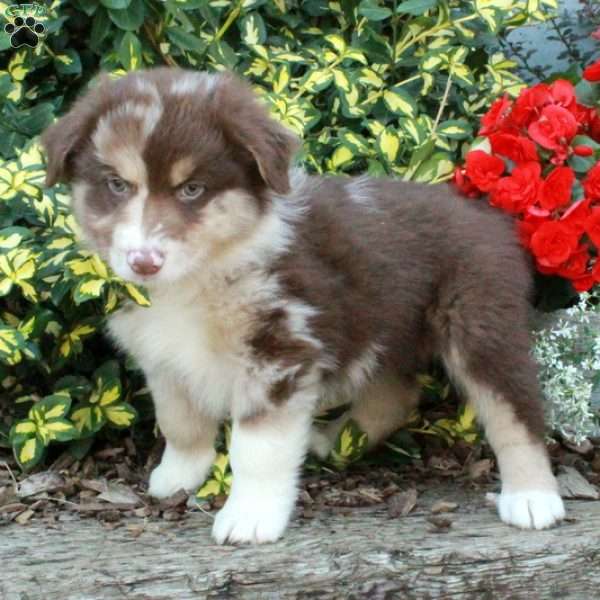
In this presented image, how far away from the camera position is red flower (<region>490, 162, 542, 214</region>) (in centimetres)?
427

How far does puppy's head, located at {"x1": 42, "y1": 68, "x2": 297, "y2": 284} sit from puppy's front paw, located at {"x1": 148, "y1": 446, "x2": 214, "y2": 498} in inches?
38.6

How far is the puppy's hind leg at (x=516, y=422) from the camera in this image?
393cm

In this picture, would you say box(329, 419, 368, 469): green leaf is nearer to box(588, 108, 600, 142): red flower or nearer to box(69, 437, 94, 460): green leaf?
box(69, 437, 94, 460): green leaf

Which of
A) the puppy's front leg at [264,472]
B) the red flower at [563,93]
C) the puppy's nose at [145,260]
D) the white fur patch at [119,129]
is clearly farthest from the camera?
the red flower at [563,93]

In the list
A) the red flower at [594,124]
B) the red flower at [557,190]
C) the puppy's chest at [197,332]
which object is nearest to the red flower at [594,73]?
the red flower at [594,124]

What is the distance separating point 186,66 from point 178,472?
1.93m

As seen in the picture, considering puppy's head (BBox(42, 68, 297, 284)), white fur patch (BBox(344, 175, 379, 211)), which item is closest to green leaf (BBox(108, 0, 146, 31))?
puppy's head (BBox(42, 68, 297, 284))

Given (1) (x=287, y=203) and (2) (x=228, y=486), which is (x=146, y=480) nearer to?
(2) (x=228, y=486)

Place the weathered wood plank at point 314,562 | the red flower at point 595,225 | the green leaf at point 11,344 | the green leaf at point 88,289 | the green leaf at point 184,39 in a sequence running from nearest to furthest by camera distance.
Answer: the weathered wood plank at point 314,562 → the green leaf at point 88,289 → the green leaf at point 11,344 → the red flower at point 595,225 → the green leaf at point 184,39

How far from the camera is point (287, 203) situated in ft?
12.6

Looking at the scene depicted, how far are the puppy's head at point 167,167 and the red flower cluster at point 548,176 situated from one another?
3.90 feet

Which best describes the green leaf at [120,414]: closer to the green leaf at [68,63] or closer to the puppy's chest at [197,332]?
the puppy's chest at [197,332]

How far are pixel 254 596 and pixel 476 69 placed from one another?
2.99 meters

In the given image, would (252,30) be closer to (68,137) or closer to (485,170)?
(485,170)
